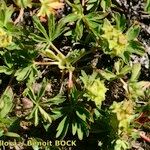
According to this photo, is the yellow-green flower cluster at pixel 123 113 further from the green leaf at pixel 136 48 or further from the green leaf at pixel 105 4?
the green leaf at pixel 105 4

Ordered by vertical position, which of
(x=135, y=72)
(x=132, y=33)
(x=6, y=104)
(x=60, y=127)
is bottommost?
(x=60, y=127)

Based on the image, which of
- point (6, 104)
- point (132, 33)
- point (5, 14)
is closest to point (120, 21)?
point (132, 33)

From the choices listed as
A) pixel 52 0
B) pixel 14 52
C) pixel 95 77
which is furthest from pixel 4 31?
pixel 95 77

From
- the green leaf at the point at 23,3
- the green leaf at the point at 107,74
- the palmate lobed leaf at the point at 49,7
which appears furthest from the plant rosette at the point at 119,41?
the green leaf at the point at 23,3

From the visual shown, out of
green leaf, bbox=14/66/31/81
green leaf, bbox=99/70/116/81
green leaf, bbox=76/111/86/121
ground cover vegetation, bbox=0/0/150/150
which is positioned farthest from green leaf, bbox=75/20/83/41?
green leaf, bbox=76/111/86/121

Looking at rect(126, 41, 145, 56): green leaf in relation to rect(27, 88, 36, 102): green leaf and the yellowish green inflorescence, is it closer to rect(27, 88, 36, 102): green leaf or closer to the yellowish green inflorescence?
the yellowish green inflorescence

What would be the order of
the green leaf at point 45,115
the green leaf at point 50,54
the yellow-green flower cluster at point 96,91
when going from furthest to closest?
the green leaf at point 50,54 < the green leaf at point 45,115 < the yellow-green flower cluster at point 96,91

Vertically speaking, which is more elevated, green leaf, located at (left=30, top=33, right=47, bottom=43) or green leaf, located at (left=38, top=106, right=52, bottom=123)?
green leaf, located at (left=30, top=33, right=47, bottom=43)

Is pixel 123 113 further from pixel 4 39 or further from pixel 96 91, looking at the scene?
pixel 4 39
